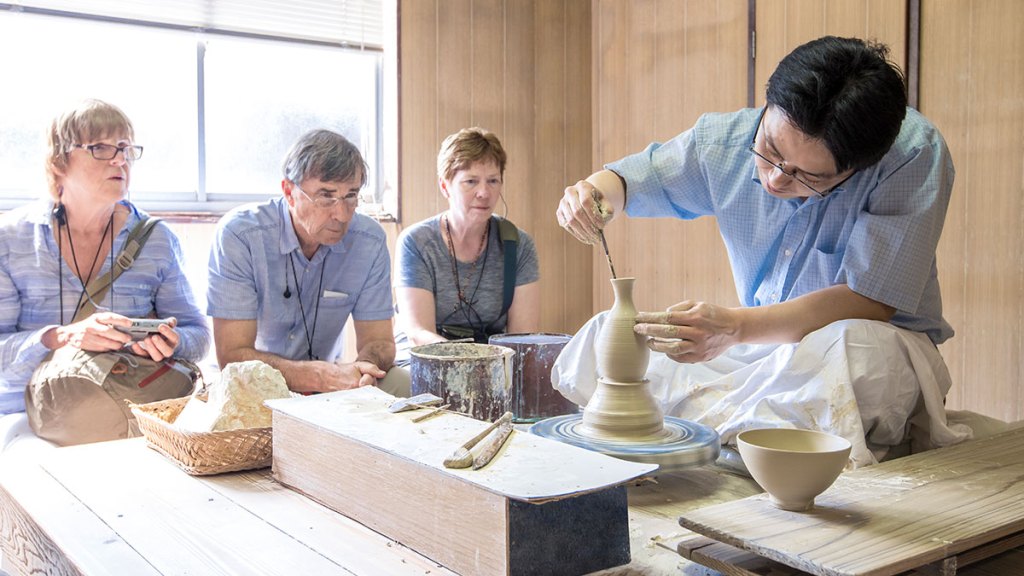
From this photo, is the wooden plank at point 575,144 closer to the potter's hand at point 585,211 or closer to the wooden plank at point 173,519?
the potter's hand at point 585,211

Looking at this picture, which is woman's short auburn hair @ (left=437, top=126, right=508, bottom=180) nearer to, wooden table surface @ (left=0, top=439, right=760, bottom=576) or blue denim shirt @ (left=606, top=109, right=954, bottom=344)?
blue denim shirt @ (left=606, top=109, right=954, bottom=344)

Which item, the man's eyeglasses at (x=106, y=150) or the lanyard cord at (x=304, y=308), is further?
the lanyard cord at (x=304, y=308)

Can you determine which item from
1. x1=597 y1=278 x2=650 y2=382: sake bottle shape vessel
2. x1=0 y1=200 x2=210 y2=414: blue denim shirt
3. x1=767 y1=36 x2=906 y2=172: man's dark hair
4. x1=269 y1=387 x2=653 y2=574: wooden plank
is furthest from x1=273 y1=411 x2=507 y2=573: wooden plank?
x1=0 y1=200 x2=210 y2=414: blue denim shirt

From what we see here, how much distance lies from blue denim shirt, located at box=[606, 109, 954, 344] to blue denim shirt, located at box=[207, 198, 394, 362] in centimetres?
100

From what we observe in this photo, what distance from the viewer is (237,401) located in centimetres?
166

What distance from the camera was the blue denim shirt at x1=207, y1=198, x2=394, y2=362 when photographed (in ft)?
8.61

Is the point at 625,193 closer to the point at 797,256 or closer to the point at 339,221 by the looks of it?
the point at 797,256

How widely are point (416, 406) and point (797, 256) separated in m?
1.06

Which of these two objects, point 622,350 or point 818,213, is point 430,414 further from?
point 818,213

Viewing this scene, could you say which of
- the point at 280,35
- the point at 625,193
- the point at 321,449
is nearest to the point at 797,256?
the point at 625,193

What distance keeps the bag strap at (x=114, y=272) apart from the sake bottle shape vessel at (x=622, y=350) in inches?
67.9

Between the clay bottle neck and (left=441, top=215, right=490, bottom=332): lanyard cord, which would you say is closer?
the clay bottle neck

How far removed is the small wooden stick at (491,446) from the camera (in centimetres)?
117

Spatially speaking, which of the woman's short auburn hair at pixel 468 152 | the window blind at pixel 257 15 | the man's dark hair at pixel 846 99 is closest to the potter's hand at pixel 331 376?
the woman's short auburn hair at pixel 468 152
